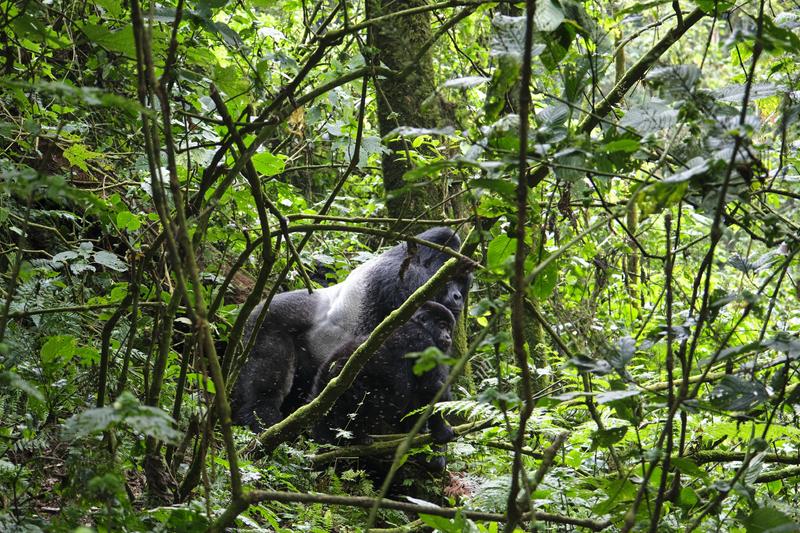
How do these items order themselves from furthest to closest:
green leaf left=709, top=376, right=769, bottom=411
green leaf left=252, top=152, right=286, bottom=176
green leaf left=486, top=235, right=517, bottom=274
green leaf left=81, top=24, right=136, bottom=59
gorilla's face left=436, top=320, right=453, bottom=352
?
gorilla's face left=436, top=320, right=453, bottom=352 < green leaf left=252, top=152, right=286, bottom=176 < green leaf left=486, top=235, right=517, bottom=274 < green leaf left=81, top=24, right=136, bottom=59 < green leaf left=709, top=376, right=769, bottom=411

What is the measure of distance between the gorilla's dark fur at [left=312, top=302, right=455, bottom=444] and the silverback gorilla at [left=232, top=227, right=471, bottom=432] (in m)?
0.12

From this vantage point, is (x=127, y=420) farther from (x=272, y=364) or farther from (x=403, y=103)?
(x=403, y=103)

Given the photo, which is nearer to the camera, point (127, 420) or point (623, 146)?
point (127, 420)

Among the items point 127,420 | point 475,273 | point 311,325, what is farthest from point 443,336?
point 127,420

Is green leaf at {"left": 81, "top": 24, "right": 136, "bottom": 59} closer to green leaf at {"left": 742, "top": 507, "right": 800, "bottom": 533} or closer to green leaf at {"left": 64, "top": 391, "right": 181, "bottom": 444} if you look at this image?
green leaf at {"left": 64, "top": 391, "right": 181, "bottom": 444}

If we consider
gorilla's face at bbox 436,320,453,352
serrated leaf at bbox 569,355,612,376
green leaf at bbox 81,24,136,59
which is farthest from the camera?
gorilla's face at bbox 436,320,453,352

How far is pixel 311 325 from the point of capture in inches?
159

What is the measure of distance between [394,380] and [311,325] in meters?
0.60

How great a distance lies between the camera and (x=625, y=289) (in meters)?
5.54

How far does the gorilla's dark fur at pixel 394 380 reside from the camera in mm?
3672

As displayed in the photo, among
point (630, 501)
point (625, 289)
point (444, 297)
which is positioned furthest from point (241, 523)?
point (625, 289)

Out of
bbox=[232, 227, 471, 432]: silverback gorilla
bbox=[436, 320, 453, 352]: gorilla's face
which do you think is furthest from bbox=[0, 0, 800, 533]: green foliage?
bbox=[436, 320, 453, 352]: gorilla's face

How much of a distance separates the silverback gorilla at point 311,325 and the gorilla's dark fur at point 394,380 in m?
0.12

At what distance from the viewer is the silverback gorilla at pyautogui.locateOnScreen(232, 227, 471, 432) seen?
12.5 feet
